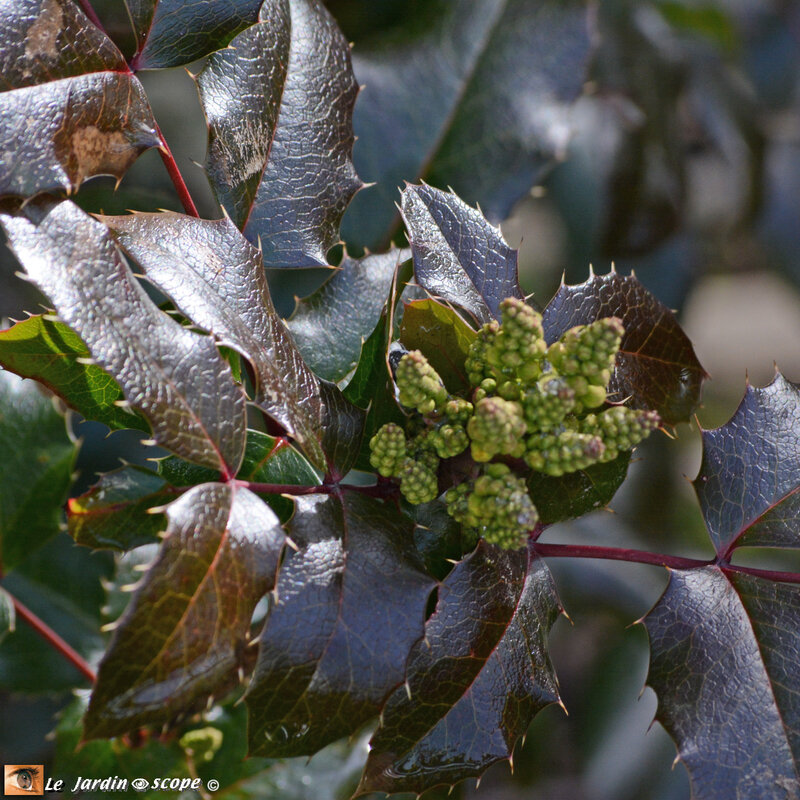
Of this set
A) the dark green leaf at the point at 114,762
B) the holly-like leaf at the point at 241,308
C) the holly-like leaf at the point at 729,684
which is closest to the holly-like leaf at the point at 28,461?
the dark green leaf at the point at 114,762

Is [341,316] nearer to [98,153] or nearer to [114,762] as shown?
[98,153]

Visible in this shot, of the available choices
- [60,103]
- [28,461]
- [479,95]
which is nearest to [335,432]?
[60,103]

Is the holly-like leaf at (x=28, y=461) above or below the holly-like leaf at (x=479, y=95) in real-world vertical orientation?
below

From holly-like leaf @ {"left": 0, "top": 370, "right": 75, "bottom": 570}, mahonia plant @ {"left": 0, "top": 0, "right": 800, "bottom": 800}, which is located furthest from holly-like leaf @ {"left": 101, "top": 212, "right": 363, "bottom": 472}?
holly-like leaf @ {"left": 0, "top": 370, "right": 75, "bottom": 570}

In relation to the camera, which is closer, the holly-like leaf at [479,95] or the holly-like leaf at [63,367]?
the holly-like leaf at [63,367]

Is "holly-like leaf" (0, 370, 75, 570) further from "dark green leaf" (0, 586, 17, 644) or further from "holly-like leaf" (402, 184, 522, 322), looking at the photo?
"holly-like leaf" (402, 184, 522, 322)

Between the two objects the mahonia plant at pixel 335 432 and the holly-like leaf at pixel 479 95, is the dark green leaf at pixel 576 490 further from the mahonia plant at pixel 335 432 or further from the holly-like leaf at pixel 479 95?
the holly-like leaf at pixel 479 95

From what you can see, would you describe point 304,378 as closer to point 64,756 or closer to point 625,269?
point 64,756

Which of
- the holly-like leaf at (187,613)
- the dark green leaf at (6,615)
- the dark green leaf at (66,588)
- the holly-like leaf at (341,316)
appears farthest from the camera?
the dark green leaf at (66,588)

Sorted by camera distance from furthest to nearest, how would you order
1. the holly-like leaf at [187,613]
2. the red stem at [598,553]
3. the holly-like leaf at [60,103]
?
1. the red stem at [598,553]
2. the holly-like leaf at [60,103]
3. the holly-like leaf at [187,613]
